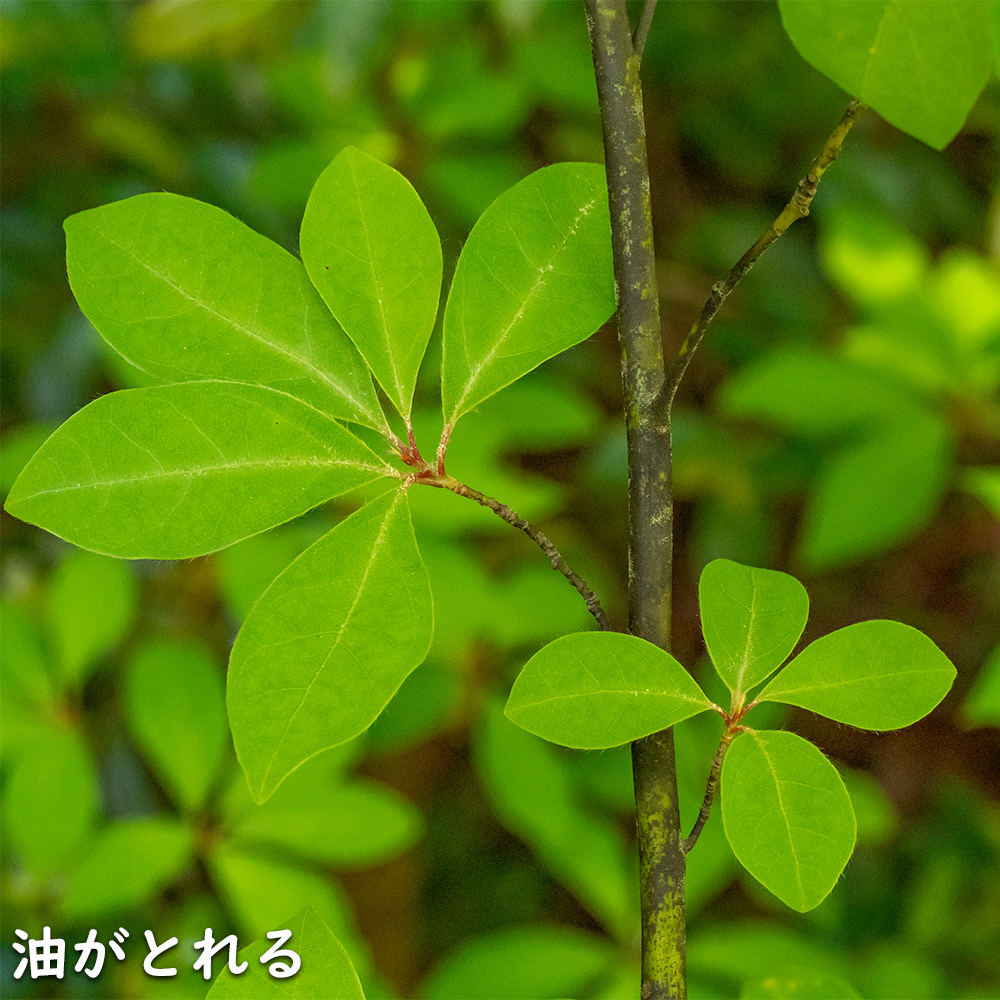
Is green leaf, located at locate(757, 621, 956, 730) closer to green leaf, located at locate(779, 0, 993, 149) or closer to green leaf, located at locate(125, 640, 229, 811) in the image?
green leaf, located at locate(779, 0, 993, 149)

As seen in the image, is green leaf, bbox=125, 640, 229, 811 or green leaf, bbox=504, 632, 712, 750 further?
green leaf, bbox=125, 640, 229, 811

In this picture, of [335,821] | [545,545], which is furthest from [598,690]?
[335,821]

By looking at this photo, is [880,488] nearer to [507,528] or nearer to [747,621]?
[507,528]

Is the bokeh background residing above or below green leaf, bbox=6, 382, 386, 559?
above

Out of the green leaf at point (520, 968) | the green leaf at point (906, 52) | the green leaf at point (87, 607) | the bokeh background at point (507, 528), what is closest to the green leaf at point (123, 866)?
the bokeh background at point (507, 528)

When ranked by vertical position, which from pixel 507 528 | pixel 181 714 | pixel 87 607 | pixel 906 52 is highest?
pixel 507 528

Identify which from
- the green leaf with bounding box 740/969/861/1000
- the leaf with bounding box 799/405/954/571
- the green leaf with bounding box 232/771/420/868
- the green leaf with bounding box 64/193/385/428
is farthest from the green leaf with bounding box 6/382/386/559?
the leaf with bounding box 799/405/954/571

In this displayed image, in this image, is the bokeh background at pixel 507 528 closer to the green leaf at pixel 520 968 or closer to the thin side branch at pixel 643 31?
the green leaf at pixel 520 968
